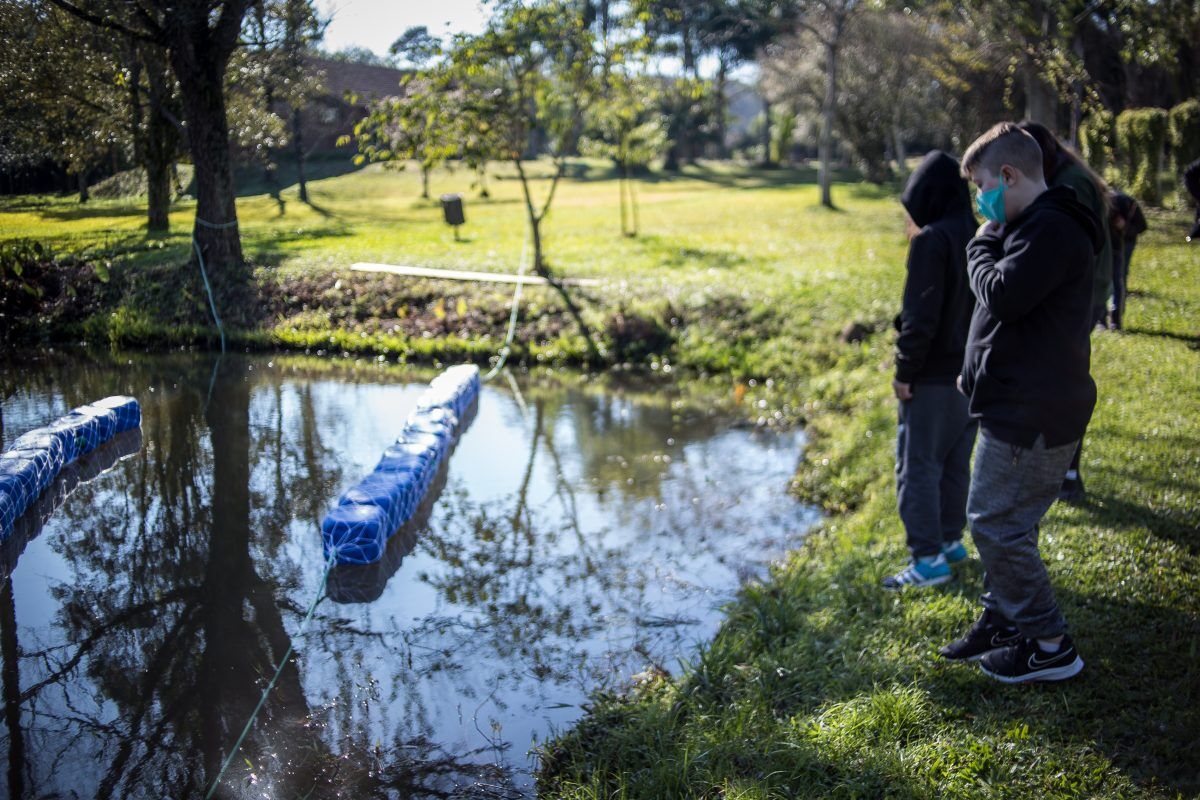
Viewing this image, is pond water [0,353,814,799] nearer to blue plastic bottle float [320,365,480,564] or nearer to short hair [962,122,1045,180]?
blue plastic bottle float [320,365,480,564]

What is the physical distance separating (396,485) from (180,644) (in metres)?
1.67

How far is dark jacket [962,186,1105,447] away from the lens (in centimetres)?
332

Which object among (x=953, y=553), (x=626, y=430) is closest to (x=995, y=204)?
(x=953, y=553)

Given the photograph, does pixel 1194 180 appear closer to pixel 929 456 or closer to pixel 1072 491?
pixel 1072 491

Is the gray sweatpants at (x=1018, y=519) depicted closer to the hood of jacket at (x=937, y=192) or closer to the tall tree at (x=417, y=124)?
the hood of jacket at (x=937, y=192)

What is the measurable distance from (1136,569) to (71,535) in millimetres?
5821

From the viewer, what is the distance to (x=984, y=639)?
3.94 m

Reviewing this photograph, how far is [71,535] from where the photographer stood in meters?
5.76

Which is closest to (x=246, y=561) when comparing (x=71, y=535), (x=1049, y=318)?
(x=71, y=535)

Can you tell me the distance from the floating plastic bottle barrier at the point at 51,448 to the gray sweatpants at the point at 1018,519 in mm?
5094

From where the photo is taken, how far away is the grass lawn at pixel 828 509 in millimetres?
3424

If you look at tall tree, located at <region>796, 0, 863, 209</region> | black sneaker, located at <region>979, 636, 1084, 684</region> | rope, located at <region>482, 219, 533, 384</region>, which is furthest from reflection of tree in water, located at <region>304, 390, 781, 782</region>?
tall tree, located at <region>796, 0, 863, 209</region>

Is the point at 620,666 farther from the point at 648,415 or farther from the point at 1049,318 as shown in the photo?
the point at 648,415

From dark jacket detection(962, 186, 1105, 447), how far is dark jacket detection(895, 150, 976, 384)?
2.84ft
